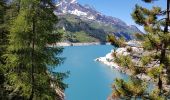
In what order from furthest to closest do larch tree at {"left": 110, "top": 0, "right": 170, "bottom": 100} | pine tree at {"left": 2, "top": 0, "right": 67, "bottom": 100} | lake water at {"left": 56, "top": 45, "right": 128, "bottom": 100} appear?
lake water at {"left": 56, "top": 45, "right": 128, "bottom": 100}, pine tree at {"left": 2, "top": 0, "right": 67, "bottom": 100}, larch tree at {"left": 110, "top": 0, "right": 170, "bottom": 100}

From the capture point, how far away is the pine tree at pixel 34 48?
25.0 m

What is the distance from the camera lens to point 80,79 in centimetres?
14450

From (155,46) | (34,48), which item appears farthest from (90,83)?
(155,46)

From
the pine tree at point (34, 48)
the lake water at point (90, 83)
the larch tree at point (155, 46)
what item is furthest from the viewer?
the lake water at point (90, 83)

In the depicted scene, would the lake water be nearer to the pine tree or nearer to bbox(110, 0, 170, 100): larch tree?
the pine tree

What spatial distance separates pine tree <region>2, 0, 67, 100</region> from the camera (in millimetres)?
25000

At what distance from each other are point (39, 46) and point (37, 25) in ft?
5.16

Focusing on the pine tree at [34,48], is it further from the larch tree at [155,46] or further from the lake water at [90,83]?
the lake water at [90,83]

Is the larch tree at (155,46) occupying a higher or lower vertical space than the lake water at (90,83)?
higher

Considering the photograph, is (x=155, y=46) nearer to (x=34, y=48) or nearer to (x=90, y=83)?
(x=34, y=48)

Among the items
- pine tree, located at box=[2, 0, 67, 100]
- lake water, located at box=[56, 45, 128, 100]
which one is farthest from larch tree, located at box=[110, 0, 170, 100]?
lake water, located at box=[56, 45, 128, 100]

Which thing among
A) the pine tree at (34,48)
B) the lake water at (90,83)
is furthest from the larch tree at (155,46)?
the lake water at (90,83)

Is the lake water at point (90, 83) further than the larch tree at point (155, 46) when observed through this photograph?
Yes

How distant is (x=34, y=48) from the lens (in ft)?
83.3
